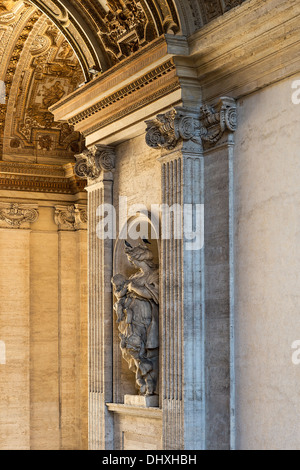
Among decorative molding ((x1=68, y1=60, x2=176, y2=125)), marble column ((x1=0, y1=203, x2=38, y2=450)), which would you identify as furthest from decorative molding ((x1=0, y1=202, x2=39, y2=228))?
decorative molding ((x1=68, y1=60, x2=176, y2=125))

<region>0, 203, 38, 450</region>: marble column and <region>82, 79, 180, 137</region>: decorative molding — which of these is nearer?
<region>82, 79, 180, 137</region>: decorative molding

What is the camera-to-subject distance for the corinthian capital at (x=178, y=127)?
10.8 m

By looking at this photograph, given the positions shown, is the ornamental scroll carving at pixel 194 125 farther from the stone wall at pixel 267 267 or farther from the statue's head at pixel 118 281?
the statue's head at pixel 118 281

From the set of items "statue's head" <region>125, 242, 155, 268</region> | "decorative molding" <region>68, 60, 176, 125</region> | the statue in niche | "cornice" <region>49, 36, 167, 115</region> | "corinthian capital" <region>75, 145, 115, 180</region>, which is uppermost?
"cornice" <region>49, 36, 167, 115</region>

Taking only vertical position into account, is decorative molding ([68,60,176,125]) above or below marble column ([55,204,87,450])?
above

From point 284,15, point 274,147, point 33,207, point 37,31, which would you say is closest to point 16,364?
point 33,207

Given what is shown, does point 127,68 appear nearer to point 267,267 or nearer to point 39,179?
point 267,267

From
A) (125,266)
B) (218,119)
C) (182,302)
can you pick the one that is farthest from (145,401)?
(218,119)

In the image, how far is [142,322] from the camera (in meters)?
11.7

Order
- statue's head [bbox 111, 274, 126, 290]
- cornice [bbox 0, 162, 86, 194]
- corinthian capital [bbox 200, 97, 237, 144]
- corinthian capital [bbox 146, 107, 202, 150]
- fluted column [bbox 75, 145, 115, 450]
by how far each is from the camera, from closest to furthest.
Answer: corinthian capital [bbox 200, 97, 237, 144], corinthian capital [bbox 146, 107, 202, 150], statue's head [bbox 111, 274, 126, 290], fluted column [bbox 75, 145, 115, 450], cornice [bbox 0, 162, 86, 194]

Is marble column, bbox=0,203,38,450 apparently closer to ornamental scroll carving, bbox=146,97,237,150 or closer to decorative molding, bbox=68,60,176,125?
decorative molding, bbox=68,60,176,125

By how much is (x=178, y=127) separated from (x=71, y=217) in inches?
292

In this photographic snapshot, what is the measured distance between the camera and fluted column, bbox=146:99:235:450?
10.6 metres

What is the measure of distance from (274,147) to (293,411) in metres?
2.80
